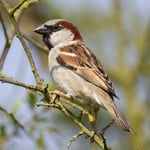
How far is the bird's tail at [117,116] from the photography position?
322cm

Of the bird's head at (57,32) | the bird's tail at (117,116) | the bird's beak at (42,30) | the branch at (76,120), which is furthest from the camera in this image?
the bird's head at (57,32)

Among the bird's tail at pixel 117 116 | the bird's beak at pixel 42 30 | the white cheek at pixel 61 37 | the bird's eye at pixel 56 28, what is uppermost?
the bird's beak at pixel 42 30

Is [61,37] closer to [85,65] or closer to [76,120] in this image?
[85,65]

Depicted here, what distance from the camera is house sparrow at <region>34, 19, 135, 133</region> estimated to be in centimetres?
369

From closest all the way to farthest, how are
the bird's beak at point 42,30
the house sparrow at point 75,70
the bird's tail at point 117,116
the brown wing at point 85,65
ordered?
the bird's tail at point 117,116 → the house sparrow at point 75,70 → the brown wing at point 85,65 → the bird's beak at point 42,30

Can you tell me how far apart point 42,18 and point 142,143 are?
1859mm

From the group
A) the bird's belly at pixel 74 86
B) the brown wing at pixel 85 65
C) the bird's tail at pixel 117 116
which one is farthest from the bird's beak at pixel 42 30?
the bird's tail at pixel 117 116

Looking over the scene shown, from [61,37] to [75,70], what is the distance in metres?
0.42

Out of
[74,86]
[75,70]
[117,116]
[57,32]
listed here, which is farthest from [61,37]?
[117,116]

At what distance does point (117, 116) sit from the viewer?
3.42m

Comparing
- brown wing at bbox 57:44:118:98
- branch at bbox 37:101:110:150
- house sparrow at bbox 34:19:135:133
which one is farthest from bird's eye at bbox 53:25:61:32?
branch at bbox 37:101:110:150

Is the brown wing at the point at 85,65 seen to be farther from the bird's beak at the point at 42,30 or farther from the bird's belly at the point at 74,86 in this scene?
the bird's beak at the point at 42,30

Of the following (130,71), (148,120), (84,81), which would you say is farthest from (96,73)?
(130,71)

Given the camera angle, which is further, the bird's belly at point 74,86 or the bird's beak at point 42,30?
the bird's beak at point 42,30
